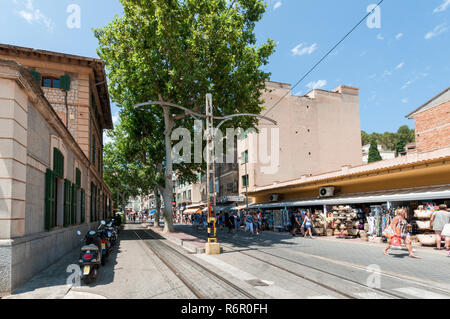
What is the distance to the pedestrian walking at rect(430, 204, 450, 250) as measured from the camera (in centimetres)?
1200

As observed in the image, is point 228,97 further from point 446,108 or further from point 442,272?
point 446,108

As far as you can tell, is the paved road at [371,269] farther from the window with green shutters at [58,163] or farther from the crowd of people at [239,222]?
the crowd of people at [239,222]

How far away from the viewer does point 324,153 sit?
39.1 m

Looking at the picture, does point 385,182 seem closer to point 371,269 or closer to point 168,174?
point 371,269

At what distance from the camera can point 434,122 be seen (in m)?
31.8

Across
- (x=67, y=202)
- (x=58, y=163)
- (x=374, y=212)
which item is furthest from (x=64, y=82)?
(x=374, y=212)

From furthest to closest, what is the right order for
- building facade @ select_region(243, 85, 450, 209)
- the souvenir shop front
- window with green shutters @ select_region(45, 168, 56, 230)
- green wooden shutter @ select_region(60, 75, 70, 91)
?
green wooden shutter @ select_region(60, 75, 70, 91) < building facade @ select_region(243, 85, 450, 209) < the souvenir shop front < window with green shutters @ select_region(45, 168, 56, 230)

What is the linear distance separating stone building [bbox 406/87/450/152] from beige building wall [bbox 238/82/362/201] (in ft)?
26.6

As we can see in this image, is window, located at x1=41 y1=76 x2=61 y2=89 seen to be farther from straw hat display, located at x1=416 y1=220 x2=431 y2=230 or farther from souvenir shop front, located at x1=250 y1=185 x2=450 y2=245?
straw hat display, located at x1=416 y1=220 x2=431 y2=230

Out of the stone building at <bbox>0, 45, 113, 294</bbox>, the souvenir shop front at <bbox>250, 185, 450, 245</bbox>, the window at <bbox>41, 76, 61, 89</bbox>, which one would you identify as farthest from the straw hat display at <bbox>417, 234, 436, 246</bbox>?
the window at <bbox>41, 76, 61, 89</bbox>

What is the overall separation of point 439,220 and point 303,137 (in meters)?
26.8

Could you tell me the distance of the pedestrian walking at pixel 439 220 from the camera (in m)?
12.0

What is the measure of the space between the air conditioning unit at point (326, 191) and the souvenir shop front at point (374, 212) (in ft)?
1.42
